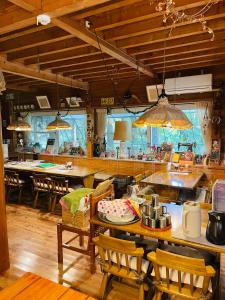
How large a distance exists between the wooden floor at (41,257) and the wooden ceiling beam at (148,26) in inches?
109

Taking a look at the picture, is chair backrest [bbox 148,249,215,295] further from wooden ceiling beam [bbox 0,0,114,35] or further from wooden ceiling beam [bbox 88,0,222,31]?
wooden ceiling beam [bbox 88,0,222,31]

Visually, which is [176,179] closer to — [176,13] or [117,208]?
[117,208]

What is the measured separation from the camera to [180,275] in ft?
5.47

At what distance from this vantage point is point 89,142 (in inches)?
237

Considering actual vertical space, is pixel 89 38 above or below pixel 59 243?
above

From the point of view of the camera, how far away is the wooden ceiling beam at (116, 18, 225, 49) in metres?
2.67

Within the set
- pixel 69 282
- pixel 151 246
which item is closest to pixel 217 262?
pixel 151 246

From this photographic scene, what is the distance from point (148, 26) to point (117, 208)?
1987mm

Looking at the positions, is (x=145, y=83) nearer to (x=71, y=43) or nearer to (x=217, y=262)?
(x=71, y=43)

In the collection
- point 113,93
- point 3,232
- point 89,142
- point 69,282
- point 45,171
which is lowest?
point 69,282

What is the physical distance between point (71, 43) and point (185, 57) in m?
1.82

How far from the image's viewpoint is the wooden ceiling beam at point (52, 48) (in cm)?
316

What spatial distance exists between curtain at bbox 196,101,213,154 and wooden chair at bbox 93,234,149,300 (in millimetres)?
3409

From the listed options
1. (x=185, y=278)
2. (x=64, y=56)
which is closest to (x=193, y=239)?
(x=185, y=278)
